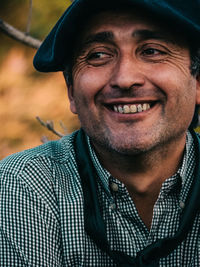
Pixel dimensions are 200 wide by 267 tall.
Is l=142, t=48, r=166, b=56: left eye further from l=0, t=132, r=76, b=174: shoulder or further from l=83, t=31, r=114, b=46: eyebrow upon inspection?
l=0, t=132, r=76, b=174: shoulder

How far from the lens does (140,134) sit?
2580 millimetres

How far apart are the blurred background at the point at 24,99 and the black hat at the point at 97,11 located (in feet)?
7.93

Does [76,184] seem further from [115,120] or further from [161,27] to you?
[161,27]

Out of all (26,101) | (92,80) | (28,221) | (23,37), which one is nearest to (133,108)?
(92,80)

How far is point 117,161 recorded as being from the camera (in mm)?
2752

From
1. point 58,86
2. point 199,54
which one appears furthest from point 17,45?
point 199,54

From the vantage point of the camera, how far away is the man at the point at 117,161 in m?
2.52

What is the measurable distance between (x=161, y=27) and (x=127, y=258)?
1.12 m

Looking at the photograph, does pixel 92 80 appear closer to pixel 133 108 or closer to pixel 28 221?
pixel 133 108

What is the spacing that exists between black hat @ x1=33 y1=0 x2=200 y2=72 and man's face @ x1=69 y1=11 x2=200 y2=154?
55 mm

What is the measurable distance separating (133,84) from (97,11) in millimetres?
417

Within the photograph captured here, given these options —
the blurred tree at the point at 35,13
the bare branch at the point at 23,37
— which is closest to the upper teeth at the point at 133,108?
the bare branch at the point at 23,37

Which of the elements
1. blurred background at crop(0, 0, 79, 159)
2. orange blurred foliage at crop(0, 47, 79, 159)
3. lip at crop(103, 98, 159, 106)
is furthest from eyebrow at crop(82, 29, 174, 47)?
orange blurred foliage at crop(0, 47, 79, 159)

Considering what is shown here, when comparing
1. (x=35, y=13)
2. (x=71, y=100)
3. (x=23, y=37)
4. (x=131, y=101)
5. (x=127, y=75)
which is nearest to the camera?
(x=127, y=75)
